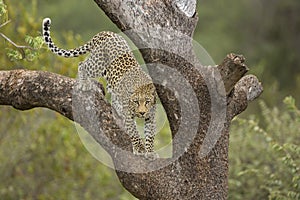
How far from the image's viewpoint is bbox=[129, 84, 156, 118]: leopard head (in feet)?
21.8

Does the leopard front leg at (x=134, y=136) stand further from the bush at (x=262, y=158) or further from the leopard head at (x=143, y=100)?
the bush at (x=262, y=158)

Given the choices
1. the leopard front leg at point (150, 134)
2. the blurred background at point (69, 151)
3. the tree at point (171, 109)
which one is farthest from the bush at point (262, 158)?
the leopard front leg at point (150, 134)

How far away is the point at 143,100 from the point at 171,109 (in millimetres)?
231

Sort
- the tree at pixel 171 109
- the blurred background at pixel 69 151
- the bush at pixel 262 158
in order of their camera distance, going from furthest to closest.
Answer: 1. the blurred background at pixel 69 151
2. the bush at pixel 262 158
3. the tree at pixel 171 109

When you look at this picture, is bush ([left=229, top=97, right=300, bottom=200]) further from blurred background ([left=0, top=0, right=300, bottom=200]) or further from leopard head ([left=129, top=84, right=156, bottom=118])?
leopard head ([left=129, top=84, right=156, bottom=118])

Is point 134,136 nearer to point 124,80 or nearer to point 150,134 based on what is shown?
point 150,134

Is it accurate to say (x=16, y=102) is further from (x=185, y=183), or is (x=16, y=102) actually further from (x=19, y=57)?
(x=185, y=183)

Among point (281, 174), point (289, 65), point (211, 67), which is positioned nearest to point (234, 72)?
point (211, 67)

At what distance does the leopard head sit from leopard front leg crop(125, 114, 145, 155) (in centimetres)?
10

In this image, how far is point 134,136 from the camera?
6.85 meters

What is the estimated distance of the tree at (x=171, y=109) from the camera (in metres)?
6.61

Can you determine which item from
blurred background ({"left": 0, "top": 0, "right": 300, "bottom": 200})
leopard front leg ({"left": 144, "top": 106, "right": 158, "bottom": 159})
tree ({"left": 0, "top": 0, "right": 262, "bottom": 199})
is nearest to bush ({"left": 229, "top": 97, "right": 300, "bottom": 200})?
blurred background ({"left": 0, "top": 0, "right": 300, "bottom": 200})

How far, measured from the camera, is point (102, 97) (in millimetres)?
6781

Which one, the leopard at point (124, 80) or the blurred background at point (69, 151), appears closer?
the leopard at point (124, 80)
